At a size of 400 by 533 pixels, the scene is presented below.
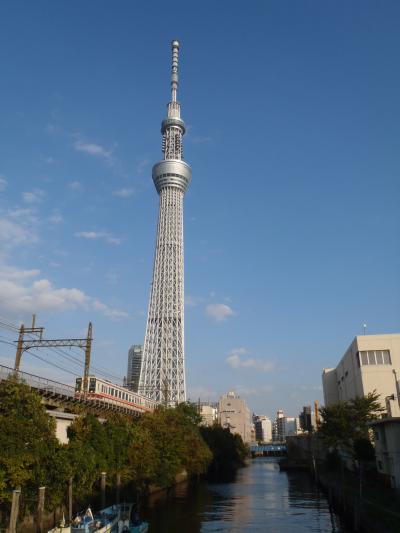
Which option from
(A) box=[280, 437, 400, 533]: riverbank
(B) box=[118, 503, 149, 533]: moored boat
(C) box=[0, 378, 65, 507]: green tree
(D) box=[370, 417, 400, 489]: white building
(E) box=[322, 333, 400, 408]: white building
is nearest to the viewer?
(C) box=[0, 378, 65, 507]: green tree

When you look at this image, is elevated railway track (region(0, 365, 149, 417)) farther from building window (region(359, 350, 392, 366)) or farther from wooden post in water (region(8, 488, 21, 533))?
building window (region(359, 350, 392, 366))

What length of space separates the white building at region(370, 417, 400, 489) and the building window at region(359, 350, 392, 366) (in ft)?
62.7

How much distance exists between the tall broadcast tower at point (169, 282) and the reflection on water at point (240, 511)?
41057 mm

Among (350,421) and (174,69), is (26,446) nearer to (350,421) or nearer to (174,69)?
(350,421)

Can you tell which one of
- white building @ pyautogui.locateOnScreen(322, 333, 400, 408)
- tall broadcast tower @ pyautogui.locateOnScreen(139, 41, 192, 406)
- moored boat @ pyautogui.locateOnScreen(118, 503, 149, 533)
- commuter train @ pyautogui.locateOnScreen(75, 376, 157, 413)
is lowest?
moored boat @ pyautogui.locateOnScreen(118, 503, 149, 533)

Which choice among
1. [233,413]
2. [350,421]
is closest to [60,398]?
[350,421]

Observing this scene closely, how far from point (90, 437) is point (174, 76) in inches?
4447

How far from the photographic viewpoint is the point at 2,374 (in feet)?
81.9

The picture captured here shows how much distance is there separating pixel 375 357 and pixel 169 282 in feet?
190

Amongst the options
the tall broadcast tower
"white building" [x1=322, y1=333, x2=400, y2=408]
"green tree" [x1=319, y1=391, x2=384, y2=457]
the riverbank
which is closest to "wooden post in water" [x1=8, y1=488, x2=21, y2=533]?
the riverbank

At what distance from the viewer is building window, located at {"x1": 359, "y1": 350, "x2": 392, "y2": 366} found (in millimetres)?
56125

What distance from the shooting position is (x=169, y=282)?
106688mm

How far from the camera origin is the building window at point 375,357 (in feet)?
184

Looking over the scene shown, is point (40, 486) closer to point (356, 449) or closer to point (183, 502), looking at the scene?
point (183, 502)
